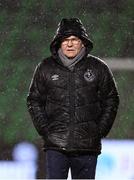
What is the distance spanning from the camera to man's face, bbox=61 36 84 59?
430 cm

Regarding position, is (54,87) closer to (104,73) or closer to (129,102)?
(104,73)

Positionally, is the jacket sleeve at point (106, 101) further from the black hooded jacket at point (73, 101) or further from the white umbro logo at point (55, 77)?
the white umbro logo at point (55, 77)

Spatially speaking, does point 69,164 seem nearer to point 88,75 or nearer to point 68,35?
point 88,75

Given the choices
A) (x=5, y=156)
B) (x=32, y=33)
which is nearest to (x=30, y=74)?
(x=32, y=33)

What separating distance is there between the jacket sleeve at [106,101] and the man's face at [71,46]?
0.75 feet

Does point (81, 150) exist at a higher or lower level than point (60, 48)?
lower

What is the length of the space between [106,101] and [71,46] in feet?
1.38

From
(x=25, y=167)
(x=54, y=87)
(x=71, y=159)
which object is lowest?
(x=25, y=167)

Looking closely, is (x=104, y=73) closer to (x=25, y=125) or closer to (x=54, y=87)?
(x=54, y=87)

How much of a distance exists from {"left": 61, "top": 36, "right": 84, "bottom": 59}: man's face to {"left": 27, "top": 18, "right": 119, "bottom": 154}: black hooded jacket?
0.10ft

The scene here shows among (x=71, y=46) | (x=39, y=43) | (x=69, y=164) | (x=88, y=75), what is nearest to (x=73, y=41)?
(x=71, y=46)

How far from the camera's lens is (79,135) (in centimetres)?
425

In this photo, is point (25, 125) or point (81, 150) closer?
point (81, 150)

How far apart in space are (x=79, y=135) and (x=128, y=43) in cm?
220
